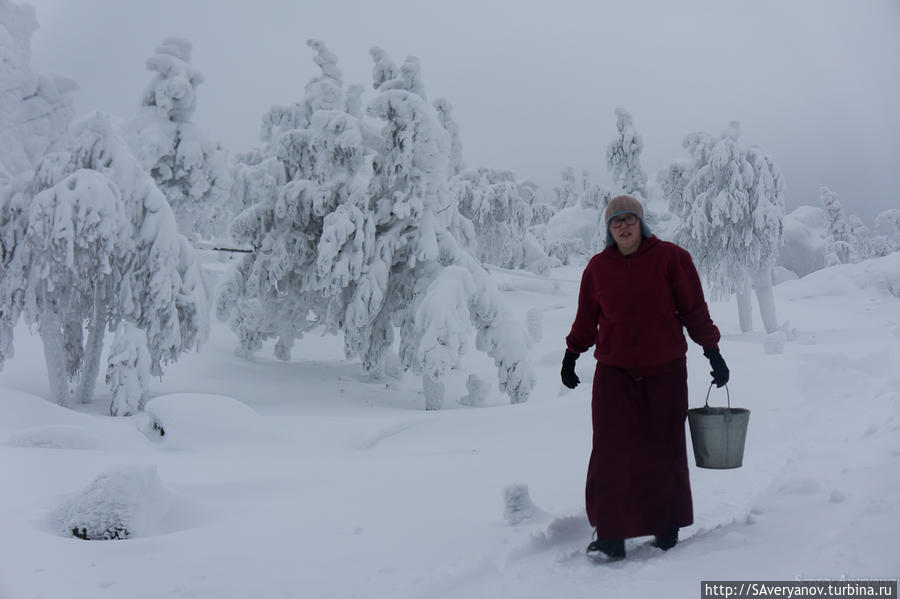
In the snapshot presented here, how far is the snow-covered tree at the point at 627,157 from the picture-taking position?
85.7 ft

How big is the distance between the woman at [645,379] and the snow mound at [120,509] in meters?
2.42

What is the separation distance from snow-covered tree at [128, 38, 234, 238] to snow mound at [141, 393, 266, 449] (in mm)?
11665

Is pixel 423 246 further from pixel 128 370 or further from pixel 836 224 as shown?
pixel 836 224

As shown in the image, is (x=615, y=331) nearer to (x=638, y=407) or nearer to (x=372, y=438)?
(x=638, y=407)

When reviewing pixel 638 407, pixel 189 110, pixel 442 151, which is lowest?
pixel 638 407

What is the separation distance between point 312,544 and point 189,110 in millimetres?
17071

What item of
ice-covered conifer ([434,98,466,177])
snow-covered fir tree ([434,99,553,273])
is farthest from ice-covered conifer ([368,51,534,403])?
snow-covered fir tree ([434,99,553,273])

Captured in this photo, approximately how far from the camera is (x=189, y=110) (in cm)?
1733

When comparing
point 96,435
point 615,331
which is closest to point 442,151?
point 96,435

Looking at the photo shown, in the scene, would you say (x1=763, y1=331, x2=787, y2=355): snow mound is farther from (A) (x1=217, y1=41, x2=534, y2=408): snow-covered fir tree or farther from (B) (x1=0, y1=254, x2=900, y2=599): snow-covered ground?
(A) (x1=217, y1=41, x2=534, y2=408): snow-covered fir tree

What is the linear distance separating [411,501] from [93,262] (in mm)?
8188

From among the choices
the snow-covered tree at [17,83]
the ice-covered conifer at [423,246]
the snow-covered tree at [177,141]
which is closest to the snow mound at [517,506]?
the snow-covered tree at [17,83]

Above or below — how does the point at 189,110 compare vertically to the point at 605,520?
above

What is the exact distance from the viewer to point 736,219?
750 inches
